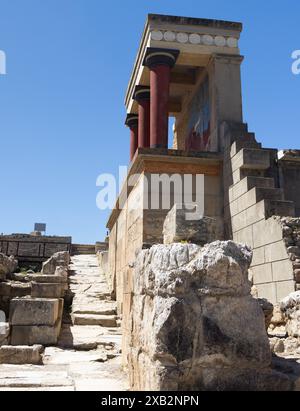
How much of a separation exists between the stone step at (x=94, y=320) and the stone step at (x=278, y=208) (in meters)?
4.54

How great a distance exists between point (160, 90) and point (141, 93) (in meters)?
2.43

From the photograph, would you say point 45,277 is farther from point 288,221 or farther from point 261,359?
point 261,359

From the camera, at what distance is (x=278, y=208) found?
7543 mm

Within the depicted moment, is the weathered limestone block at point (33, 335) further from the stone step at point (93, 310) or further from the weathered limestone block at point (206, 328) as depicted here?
the weathered limestone block at point (206, 328)

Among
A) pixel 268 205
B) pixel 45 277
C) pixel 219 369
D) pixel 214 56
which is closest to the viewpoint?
pixel 219 369

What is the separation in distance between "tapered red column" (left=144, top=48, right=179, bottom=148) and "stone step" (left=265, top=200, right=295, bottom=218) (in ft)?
14.7

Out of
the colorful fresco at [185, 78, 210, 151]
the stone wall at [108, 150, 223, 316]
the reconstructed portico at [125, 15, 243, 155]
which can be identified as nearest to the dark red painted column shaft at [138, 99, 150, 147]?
the colorful fresco at [185, 78, 210, 151]

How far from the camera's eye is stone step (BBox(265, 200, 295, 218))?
7.51 metres

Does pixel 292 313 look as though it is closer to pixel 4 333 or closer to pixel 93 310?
pixel 4 333

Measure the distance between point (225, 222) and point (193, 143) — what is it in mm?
4725

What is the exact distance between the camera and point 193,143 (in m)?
13.5

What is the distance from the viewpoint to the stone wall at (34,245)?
24030mm

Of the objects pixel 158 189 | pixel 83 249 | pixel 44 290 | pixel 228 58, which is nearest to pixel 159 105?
pixel 228 58

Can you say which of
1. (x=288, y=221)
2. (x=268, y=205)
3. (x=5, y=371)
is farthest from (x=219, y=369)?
(x=268, y=205)
